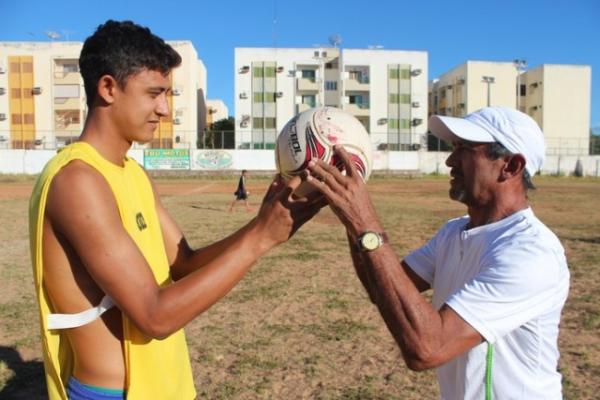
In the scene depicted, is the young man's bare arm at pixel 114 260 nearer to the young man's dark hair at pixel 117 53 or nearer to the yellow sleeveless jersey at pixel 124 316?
the yellow sleeveless jersey at pixel 124 316

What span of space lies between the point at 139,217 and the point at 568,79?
78767 mm

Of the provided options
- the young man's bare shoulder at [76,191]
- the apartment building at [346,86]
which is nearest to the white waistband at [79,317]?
the young man's bare shoulder at [76,191]

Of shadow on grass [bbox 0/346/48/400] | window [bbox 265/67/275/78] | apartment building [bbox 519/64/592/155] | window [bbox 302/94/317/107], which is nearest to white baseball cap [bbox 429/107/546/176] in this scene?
shadow on grass [bbox 0/346/48/400]

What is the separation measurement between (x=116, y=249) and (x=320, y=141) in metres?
1.20

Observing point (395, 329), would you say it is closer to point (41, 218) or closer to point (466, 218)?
point (466, 218)

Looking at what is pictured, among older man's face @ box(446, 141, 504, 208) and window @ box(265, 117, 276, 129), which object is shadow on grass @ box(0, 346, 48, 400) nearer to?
older man's face @ box(446, 141, 504, 208)

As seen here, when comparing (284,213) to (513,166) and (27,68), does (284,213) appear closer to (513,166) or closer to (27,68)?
(513,166)

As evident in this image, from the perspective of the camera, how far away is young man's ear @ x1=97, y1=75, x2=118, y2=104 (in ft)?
6.85

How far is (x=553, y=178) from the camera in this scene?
5606 centimetres

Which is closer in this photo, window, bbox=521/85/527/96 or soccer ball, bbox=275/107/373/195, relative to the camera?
soccer ball, bbox=275/107/373/195

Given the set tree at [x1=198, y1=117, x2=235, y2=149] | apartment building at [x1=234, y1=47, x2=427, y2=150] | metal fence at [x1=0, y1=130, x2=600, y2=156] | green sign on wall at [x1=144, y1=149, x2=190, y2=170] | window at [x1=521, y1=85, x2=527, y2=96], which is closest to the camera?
green sign on wall at [x1=144, y1=149, x2=190, y2=170]

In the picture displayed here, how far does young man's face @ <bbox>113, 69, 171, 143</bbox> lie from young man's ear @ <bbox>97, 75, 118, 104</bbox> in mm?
19

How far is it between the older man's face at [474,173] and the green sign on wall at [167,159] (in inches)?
1956

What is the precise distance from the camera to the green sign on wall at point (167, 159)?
164 ft
